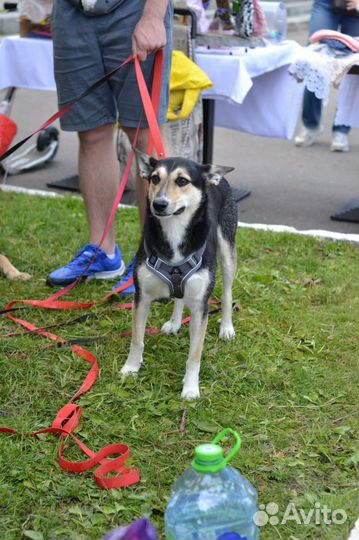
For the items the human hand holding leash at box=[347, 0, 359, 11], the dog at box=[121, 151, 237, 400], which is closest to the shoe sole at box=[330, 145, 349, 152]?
the human hand holding leash at box=[347, 0, 359, 11]

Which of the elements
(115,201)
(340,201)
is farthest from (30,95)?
(115,201)

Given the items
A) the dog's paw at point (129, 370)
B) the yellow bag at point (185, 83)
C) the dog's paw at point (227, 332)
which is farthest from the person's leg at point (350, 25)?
the dog's paw at point (129, 370)

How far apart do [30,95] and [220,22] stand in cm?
511

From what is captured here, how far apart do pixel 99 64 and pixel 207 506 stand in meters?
2.83

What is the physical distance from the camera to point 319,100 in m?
8.45

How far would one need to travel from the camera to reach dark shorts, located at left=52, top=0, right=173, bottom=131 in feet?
14.1

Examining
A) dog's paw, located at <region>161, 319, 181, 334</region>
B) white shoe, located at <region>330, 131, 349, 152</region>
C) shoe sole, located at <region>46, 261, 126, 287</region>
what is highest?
dog's paw, located at <region>161, 319, 181, 334</region>

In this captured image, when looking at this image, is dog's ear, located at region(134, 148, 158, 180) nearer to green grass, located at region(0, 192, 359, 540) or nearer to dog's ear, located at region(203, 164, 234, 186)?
dog's ear, located at region(203, 164, 234, 186)

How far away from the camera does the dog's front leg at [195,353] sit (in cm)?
364

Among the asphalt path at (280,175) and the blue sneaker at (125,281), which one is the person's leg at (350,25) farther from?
the blue sneaker at (125,281)

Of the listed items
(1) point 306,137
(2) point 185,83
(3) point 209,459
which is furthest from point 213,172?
(1) point 306,137

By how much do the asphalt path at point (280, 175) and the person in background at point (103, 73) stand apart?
2.10 m

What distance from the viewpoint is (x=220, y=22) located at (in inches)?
263

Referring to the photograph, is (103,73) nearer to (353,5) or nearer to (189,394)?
(189,394)
